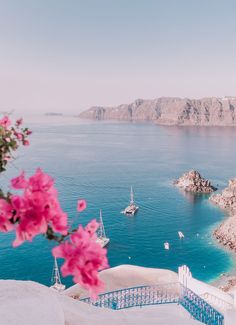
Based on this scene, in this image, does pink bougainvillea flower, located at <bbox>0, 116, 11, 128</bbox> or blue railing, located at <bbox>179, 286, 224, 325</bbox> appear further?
blue railing, located at <bbox>179, 286, 224, 325</bbox>

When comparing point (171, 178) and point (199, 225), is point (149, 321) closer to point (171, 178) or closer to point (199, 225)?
point (199, 225)

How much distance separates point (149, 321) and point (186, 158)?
9205cm

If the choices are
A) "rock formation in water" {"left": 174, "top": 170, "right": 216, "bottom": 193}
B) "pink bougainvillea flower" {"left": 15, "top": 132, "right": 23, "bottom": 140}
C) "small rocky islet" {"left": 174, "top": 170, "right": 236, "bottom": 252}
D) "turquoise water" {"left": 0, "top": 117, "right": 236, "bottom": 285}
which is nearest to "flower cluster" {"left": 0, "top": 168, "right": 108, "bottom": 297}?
"turquoise water" {"left": 0, "top": 117, "right": 236, "bottom": 285}

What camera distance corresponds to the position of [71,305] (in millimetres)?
11078

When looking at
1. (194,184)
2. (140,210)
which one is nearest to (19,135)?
(140,210)

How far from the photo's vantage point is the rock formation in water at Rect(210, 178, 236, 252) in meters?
38.6

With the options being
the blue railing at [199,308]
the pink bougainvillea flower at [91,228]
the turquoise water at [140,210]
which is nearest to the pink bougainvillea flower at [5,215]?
the pink bougainvillea flower at [91,228]

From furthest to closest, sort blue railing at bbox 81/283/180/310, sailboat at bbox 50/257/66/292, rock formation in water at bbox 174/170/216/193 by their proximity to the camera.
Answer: rock formation in water at bbox 174/170/216/193
sailboat at bbox 50/257/66/292
blue railing at bbox 81/283/180/310

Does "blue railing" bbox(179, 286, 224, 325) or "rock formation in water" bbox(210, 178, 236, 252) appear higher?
"blue railing" bbox(179, 286, 224, 325)

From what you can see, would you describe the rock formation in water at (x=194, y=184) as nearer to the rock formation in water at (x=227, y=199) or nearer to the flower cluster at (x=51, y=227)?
the rock formation in water at (x=227, y=199)

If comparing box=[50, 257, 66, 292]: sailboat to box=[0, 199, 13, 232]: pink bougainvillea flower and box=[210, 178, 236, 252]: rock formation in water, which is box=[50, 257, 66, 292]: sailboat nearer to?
box=[210, 178, 236, 252]: rock formation in water

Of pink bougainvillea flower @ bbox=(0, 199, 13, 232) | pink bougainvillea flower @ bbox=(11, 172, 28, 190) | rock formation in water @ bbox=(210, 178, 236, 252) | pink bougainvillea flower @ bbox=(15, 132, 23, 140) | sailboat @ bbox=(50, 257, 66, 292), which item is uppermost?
pink bougainvillea flower @ bbox=(15, 132, 23, 140)

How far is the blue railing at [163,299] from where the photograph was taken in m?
13.1

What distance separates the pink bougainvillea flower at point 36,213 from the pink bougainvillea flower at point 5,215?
3 centimetres
